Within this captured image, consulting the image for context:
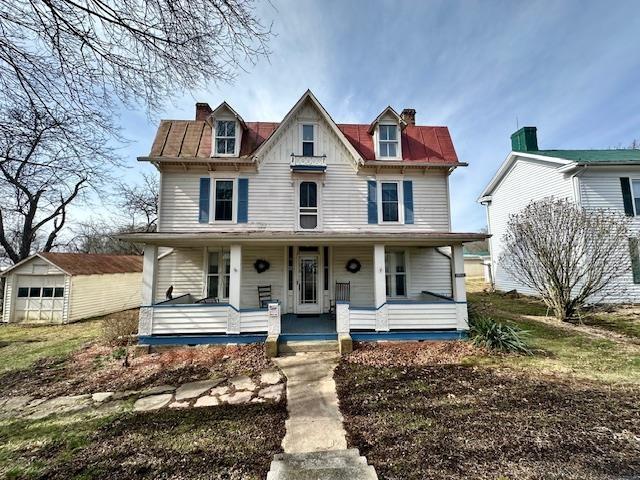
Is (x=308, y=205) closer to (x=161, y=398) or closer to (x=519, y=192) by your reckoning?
(x=161, y=398)

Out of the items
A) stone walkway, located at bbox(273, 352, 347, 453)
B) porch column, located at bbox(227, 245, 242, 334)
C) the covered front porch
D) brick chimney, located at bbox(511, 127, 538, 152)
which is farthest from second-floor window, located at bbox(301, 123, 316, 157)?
brick chimney, located at bbox(511, 127, 538, 152)

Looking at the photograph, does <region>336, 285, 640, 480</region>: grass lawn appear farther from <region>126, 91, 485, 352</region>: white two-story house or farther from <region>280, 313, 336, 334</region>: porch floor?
<region>126, 91, 485, 352</region>: white two-story house

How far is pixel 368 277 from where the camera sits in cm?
977

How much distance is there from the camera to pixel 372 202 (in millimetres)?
9758

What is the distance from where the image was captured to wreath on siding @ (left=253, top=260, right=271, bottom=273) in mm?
9453

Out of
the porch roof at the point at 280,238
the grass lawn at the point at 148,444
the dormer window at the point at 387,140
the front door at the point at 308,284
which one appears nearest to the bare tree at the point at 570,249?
the porch roof at the point at 280,238

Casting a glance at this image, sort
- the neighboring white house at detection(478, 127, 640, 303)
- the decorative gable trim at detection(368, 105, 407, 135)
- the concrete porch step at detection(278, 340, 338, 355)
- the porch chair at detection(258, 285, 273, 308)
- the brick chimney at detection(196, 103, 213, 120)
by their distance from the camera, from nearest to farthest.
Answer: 1. the concrete porch step at detection(278, 340, 338, 355)
2. the porch chair at detection(258, 285, 273, 308)
3. the decorative gable trim at detection(368, 105, 407, 135)
4. the brick chimney at detection(196, 103, 213, 120)
5. the neighboring white house at detection(478, 127, 640, 303)

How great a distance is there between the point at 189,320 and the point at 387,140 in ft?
29.6

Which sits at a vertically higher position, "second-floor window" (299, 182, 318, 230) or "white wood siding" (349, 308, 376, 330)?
"second-floor window" (299, 182, 318, 230)

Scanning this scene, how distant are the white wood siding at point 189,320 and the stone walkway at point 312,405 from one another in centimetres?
198

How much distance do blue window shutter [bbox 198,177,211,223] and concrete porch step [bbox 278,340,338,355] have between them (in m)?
5.20

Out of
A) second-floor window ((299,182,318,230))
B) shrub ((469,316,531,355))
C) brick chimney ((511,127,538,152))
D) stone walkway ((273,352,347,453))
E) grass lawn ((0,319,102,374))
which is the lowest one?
grass lawn ((0,319,102,374))

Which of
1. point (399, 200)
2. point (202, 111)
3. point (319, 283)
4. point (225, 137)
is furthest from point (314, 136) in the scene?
point (319, 283)

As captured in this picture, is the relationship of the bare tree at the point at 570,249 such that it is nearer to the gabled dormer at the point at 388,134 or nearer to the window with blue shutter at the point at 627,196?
the window with blue shutter at the point at 627,196
